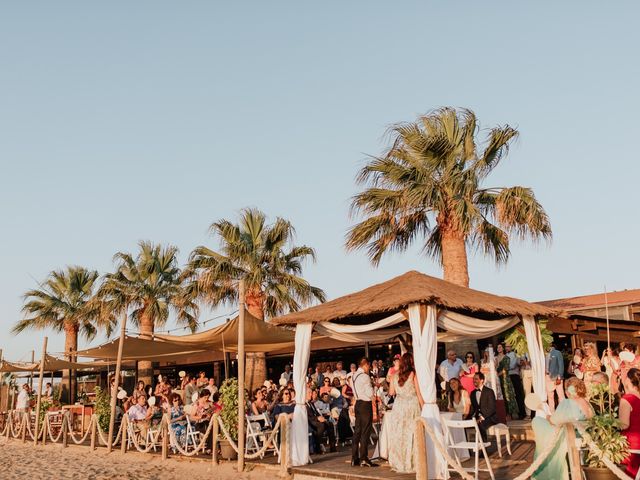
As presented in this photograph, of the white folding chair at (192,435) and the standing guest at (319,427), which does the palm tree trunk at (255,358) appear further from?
the standing guest at (319,427)

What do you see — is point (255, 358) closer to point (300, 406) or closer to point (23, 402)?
point (23, 402)

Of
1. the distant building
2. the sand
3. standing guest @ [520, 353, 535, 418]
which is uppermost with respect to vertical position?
the distant building

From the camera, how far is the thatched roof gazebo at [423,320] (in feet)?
29.4

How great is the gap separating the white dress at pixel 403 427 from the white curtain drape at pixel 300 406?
152cm

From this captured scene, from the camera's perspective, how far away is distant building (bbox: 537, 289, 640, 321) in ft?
66.3

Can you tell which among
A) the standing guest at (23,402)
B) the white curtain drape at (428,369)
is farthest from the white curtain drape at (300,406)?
the standing guest at (23,402)

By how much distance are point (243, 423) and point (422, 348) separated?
372 centimetres

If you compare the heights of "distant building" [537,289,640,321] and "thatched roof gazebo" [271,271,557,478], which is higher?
"distant building" [537,289,640,321]

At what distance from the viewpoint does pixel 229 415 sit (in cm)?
1167

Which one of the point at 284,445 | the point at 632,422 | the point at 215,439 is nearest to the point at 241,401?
the point at 215,439

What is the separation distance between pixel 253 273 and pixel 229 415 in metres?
9.79

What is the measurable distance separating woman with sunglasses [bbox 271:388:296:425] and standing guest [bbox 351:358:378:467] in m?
2.68

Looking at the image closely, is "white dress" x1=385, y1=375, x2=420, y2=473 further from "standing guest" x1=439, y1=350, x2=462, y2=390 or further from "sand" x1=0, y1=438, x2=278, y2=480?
"standing guest" x1=439, y1=350, x2=462, y2=390

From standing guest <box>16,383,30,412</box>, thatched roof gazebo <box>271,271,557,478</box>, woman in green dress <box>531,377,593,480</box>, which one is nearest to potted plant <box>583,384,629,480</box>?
→ woman in green dress <box>531,377,593,480</box>
